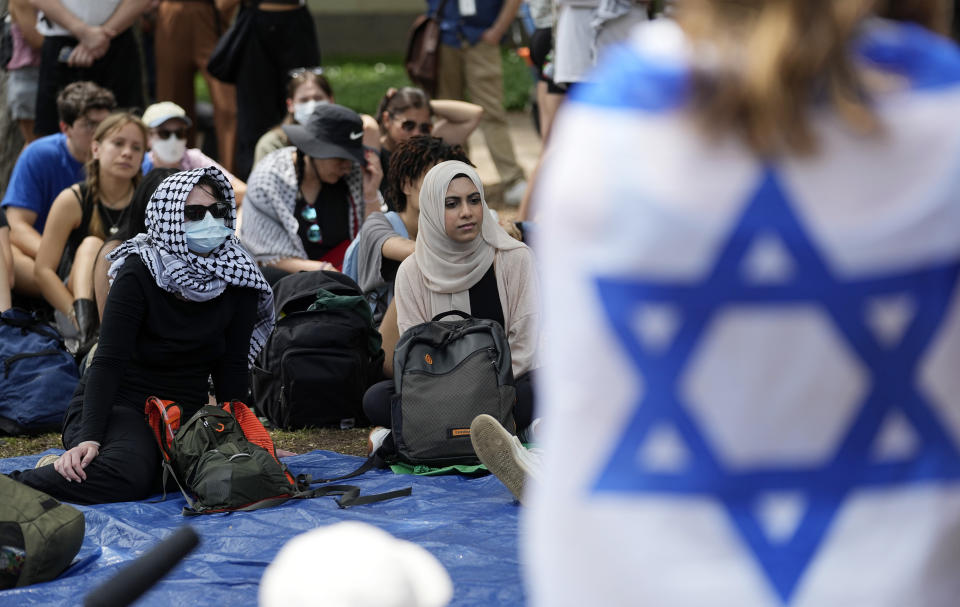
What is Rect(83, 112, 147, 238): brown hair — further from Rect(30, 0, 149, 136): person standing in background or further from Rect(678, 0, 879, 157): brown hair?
Rect(678, 0, 879, 157): brown hair

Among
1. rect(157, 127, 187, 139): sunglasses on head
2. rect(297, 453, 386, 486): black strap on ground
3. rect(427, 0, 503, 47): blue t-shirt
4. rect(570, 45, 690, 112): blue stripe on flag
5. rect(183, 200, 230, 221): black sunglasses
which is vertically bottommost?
rect(297, 453, 386, 486): black strap on ground

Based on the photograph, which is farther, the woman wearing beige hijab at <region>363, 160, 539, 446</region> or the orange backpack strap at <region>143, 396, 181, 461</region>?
the woman wearing beige hijab at <region>363, 160, 539, 446</region>

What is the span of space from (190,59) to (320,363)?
457cm

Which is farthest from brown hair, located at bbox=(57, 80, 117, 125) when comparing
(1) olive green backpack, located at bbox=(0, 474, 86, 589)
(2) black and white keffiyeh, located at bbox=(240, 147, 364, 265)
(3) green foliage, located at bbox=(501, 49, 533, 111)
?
(3) green foliage, located at bbox=(501, 49, 533, 111)

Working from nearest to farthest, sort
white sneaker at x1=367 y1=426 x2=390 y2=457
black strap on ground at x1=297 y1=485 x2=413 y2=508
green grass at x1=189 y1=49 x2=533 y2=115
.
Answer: black strap on ground at x1=297 y1=485 x2=413 y2=508, white sneaker at x1=367 y1=426 x2=390 y2=457, green grass at x1=189 y1=49 x2=533 y2=115

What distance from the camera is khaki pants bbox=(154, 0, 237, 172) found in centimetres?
900

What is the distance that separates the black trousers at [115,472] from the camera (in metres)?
4.35

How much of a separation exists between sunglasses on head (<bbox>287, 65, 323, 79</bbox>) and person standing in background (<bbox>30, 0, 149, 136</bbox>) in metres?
1.03

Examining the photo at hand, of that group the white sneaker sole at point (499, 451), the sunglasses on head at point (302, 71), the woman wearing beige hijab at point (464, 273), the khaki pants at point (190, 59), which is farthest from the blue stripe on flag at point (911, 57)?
the khaki pants at point (190, 59)

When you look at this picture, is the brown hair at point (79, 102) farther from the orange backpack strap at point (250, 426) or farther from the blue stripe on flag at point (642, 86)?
the blue stripe on flag at point (642, 86)

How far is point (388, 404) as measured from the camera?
5070 mm

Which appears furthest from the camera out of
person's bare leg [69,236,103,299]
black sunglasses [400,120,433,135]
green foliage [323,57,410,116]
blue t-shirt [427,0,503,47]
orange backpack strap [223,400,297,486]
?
green foliage [323,57,410,116]

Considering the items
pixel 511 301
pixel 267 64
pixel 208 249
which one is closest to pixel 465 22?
pixel 267 64

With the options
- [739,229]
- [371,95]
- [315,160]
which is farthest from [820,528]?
[371,95]
